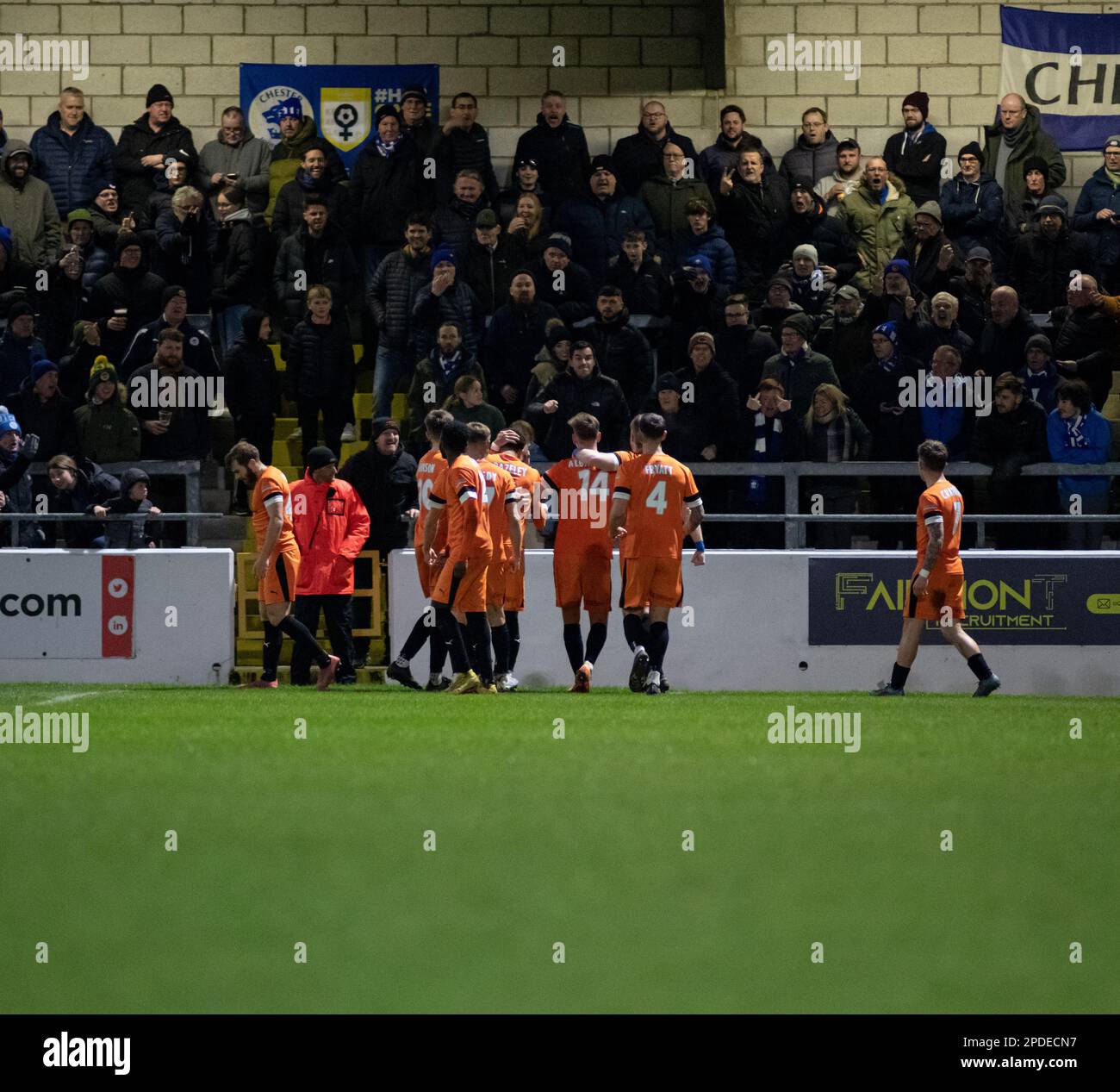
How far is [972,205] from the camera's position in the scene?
2248 cm

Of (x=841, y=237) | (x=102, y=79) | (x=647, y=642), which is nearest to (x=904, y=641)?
(x=647, y=642)

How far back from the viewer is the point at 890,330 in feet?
65.0

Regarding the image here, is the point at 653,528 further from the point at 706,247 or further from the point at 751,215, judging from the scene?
the point at 751,215

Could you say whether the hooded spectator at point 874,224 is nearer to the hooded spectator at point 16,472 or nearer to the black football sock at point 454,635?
the black football sock at point 454,635

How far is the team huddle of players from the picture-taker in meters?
15.9

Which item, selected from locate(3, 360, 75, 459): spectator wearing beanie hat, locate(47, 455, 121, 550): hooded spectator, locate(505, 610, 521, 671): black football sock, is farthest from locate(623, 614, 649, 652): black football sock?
locate(3, 360, 75, 459): spectator wearing beanie hat

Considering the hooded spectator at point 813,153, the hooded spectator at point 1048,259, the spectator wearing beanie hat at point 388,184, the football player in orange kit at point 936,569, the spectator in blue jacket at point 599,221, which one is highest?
the hooded spectator at point 813,153

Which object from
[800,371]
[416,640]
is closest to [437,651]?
[416,640]

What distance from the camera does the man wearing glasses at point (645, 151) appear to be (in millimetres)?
22672

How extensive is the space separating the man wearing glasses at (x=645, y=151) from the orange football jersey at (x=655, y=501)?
291 inches

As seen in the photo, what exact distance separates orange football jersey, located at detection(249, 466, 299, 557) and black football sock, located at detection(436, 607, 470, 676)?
1.71 metres

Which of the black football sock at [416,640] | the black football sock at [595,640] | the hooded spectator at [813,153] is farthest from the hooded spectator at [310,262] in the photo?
the black football sock at [595,640]

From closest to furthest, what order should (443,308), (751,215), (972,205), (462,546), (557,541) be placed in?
1. (462,546)
2. (557,541)
3. (443,308)
4. (751,215)
5. (972,205)

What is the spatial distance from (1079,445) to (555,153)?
7.22 meters
